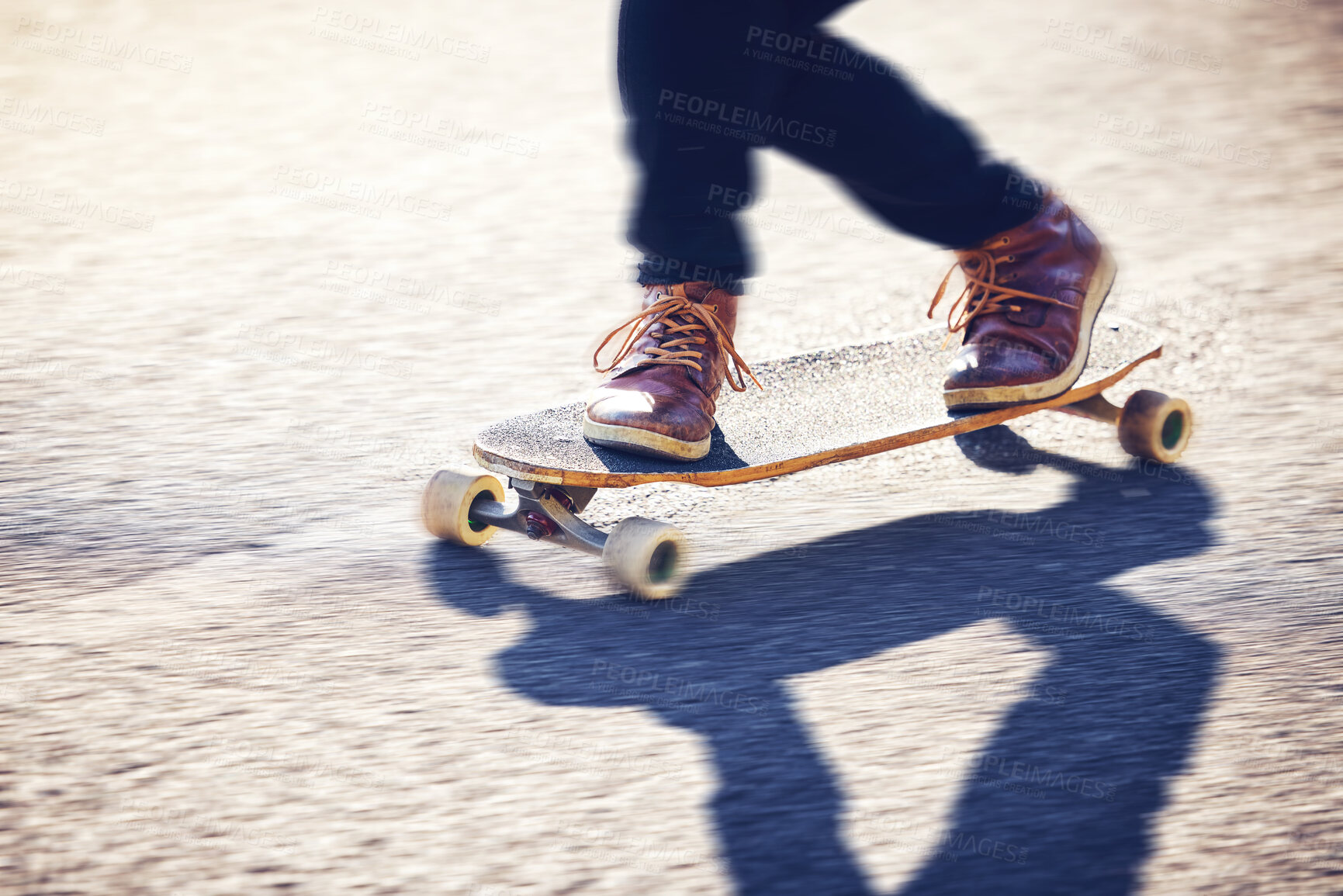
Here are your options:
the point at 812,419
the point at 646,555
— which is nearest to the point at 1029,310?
the point at 812,419

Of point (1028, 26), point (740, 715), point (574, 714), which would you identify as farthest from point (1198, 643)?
point (1028, 26)

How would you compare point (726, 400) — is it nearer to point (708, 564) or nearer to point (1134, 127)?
point (708, 564)

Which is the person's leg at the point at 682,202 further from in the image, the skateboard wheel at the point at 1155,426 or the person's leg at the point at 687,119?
the skateboard wheel at the point at 1155,426

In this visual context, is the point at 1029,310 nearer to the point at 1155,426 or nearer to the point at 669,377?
the point at 1155,426

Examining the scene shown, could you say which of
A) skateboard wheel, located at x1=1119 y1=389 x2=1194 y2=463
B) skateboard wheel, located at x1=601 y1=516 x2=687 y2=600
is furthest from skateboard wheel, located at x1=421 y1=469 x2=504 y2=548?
skateboard wheel, located at x1=1119 y1=389 x2=1194 y2=463

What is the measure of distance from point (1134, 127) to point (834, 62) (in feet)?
9.59

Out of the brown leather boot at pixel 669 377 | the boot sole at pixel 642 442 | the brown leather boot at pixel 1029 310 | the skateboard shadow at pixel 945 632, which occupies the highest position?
the brown leather boot at pixel 1029 310

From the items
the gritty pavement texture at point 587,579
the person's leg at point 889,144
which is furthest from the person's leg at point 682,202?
the gritty pavement texture at point 587,579

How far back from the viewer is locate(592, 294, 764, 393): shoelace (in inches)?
91.4

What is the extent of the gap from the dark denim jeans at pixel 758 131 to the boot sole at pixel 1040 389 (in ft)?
0.69

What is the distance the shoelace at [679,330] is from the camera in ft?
7.62

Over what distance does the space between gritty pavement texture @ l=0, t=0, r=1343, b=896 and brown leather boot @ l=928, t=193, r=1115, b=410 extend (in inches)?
8.2

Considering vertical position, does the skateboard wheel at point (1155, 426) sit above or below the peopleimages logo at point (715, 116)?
below

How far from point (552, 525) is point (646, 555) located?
20 centimetres
